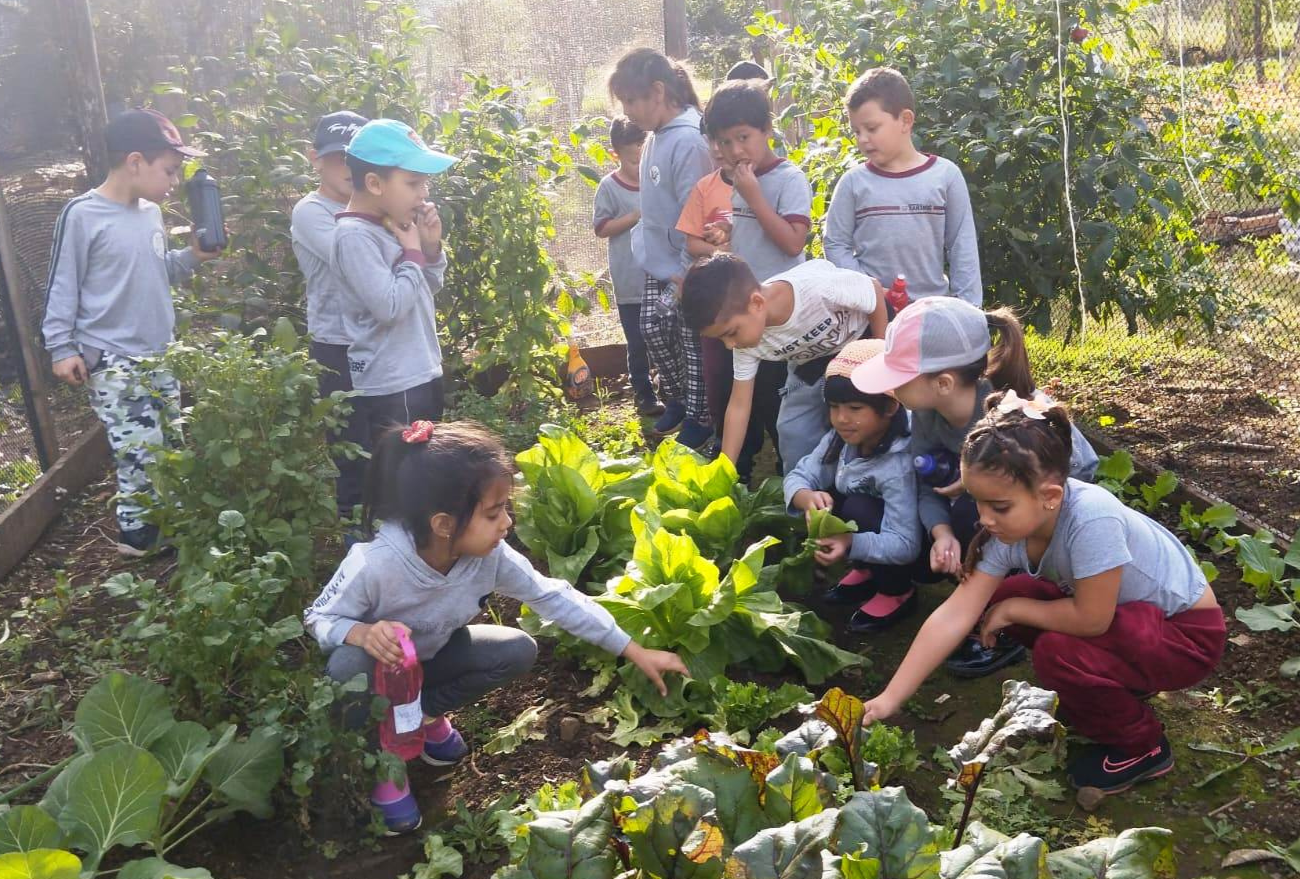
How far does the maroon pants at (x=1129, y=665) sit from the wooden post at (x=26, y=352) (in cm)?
403

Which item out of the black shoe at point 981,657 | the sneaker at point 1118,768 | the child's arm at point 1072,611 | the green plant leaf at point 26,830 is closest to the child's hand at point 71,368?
the green plant leaf at point 26,830

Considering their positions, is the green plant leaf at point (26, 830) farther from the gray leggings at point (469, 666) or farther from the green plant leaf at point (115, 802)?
the gray leggings at point (469, 666)

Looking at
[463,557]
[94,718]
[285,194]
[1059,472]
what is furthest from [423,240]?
[1059,472]

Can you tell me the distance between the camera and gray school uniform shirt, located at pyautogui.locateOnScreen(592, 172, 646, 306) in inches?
216

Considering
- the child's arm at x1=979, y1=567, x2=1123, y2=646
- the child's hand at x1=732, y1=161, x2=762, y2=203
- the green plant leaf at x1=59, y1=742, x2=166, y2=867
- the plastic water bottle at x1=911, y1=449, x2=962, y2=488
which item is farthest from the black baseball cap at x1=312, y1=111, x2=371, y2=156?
the child's arm at x1=979, y1=567, x2=1123, y2=646

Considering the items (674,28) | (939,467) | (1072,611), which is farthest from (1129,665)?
(674,28)

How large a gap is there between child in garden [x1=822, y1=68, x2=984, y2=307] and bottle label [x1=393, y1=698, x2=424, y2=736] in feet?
7.30

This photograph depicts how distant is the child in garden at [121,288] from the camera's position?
4133 millimetres

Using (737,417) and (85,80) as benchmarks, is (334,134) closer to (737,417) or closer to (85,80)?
(737,417)

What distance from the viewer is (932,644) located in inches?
105

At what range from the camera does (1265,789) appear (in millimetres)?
2613

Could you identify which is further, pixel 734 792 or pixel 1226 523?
pixel 1226 523

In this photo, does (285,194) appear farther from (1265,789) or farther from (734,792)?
(1265,789)

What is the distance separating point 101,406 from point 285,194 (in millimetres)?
1326
